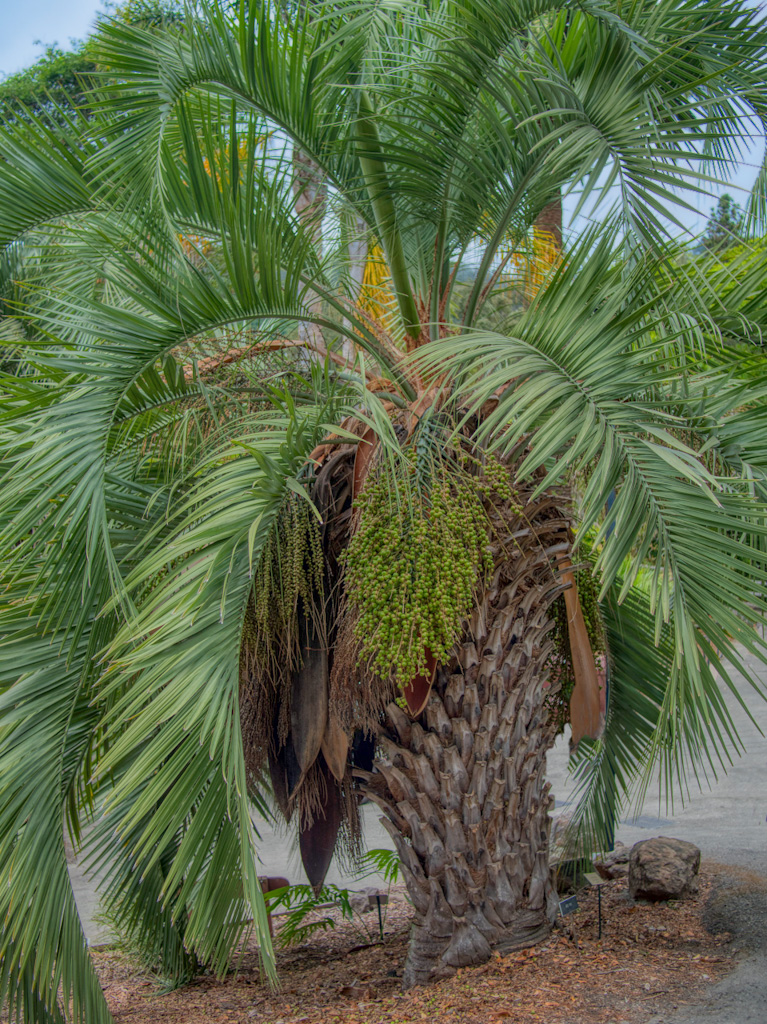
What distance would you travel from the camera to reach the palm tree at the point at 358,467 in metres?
2.76

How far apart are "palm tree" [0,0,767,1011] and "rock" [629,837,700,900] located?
0.97m

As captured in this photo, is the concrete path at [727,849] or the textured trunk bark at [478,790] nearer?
the concrete path at [727,849]

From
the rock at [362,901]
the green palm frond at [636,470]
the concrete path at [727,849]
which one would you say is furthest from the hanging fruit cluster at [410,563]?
the rock at [362,901]

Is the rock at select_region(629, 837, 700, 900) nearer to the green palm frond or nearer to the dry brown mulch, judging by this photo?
the dry brown mulch

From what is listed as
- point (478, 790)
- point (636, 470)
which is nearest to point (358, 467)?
point (636, 470)

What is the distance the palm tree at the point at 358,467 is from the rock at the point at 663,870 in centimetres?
97

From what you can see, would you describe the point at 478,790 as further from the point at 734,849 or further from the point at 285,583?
the point at 734,849

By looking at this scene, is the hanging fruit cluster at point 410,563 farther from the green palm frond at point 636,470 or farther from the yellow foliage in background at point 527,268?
the yellow foliage in background at point 527,268

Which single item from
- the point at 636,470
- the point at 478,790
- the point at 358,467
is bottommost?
the point at 478,790

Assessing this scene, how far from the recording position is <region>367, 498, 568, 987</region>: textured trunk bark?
11.8 feet

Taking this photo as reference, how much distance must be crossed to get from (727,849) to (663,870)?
157cm

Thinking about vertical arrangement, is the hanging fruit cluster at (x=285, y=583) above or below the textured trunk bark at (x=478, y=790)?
above

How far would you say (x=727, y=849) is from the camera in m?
5.82

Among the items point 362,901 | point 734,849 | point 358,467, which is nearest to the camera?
point 358,467
